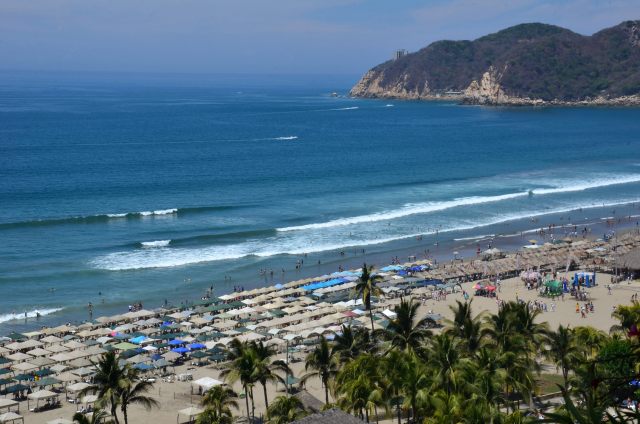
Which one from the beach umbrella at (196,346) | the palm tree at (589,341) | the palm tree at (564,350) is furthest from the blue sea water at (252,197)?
the palm tree at (564,350)

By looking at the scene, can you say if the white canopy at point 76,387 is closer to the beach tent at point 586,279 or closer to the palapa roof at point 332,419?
the palapa roof at point 332,419

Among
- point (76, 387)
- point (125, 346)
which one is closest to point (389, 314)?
point (125, 346)

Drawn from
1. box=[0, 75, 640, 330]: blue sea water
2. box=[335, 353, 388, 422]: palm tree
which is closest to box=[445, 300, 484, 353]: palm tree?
box=[335, 353, 388, 422]: palm tree

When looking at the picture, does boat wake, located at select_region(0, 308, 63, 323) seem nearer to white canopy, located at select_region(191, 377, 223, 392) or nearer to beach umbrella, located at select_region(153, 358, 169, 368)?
beach umbrella, located at select_region(153, 358, 169, 368)

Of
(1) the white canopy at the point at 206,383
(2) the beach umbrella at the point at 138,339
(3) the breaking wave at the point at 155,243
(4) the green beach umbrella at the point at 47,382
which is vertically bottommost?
(2) the beach umbrella at the point at 138,339

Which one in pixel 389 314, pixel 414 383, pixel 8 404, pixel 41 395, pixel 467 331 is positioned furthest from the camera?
pixel 389 314

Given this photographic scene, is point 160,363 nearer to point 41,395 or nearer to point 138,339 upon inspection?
point 138,339
